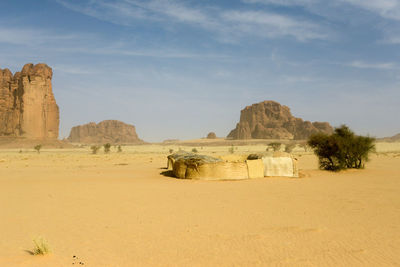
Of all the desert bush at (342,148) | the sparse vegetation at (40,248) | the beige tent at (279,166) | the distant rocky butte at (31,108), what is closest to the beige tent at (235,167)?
the beige tent at (279,166)

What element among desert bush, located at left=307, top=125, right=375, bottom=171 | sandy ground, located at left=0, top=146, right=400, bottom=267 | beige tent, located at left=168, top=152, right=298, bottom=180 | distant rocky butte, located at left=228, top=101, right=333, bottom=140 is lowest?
sandy ground, located at left=0, top=146, right=400, bottom=267

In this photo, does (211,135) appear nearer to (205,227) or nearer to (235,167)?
(235,167)

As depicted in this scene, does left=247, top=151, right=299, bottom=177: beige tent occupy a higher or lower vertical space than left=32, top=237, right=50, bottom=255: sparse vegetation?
higher

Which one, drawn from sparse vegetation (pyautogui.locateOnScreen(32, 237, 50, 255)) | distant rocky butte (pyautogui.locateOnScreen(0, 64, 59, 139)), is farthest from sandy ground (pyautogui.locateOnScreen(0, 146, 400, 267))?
distant rocky butte (pyautogui.locateOnScreen(0, 64, 59, 139))

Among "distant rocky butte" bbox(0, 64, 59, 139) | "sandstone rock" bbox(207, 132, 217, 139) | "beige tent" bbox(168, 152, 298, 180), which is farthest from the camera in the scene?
"sandstone rock" bbox(207, 132, 217, 139)

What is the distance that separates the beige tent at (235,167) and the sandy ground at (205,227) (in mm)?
3038

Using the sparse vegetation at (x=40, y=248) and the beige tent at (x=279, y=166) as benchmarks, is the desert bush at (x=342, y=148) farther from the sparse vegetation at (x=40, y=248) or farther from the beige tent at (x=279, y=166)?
the sparse vegetation at (x=40, y=248)

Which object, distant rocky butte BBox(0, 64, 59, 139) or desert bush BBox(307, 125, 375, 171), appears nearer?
desert bush BBox(307, 125, 375, 171)

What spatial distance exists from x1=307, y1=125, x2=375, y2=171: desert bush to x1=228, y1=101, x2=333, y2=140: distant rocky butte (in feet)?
440

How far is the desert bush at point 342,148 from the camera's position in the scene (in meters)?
15.8

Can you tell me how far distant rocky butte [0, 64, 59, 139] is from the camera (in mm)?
84438

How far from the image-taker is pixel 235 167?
12.9 metres

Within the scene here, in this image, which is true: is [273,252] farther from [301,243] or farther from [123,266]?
[123,266]

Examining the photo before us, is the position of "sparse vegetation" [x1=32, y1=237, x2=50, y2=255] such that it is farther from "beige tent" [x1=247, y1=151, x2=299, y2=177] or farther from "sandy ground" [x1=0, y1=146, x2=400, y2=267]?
"beige tent" [x1=247, y1=151, x2=299, y2=177]
